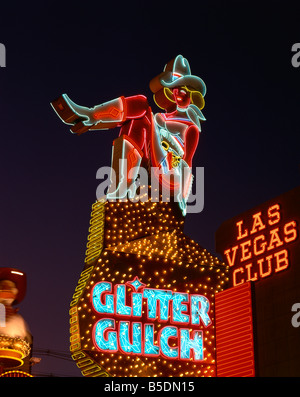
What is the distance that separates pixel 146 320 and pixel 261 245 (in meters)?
6.15

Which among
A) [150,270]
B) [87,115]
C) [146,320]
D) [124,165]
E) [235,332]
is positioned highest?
[87,115]

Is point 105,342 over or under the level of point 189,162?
under

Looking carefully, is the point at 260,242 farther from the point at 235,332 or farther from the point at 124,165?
the point at 124,165

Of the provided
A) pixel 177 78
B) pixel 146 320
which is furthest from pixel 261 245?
pixel 146 320

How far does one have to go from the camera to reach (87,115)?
61.2 feet

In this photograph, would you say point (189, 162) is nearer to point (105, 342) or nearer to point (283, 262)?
point (283, 262)

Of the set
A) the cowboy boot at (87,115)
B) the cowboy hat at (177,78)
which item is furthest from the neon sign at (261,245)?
the cowboy boot at (87,115)

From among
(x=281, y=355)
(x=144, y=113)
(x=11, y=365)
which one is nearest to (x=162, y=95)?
(x=144, y=113)

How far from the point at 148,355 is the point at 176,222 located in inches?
154

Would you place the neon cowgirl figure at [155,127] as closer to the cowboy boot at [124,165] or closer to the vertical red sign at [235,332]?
the cowboy boot at [124,165]

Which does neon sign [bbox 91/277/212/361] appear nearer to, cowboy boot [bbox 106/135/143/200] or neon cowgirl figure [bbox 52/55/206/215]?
cowboy boot [bbox 106/135/143/200]

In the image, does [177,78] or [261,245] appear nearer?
[261,245]

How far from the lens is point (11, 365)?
39.7 ft
